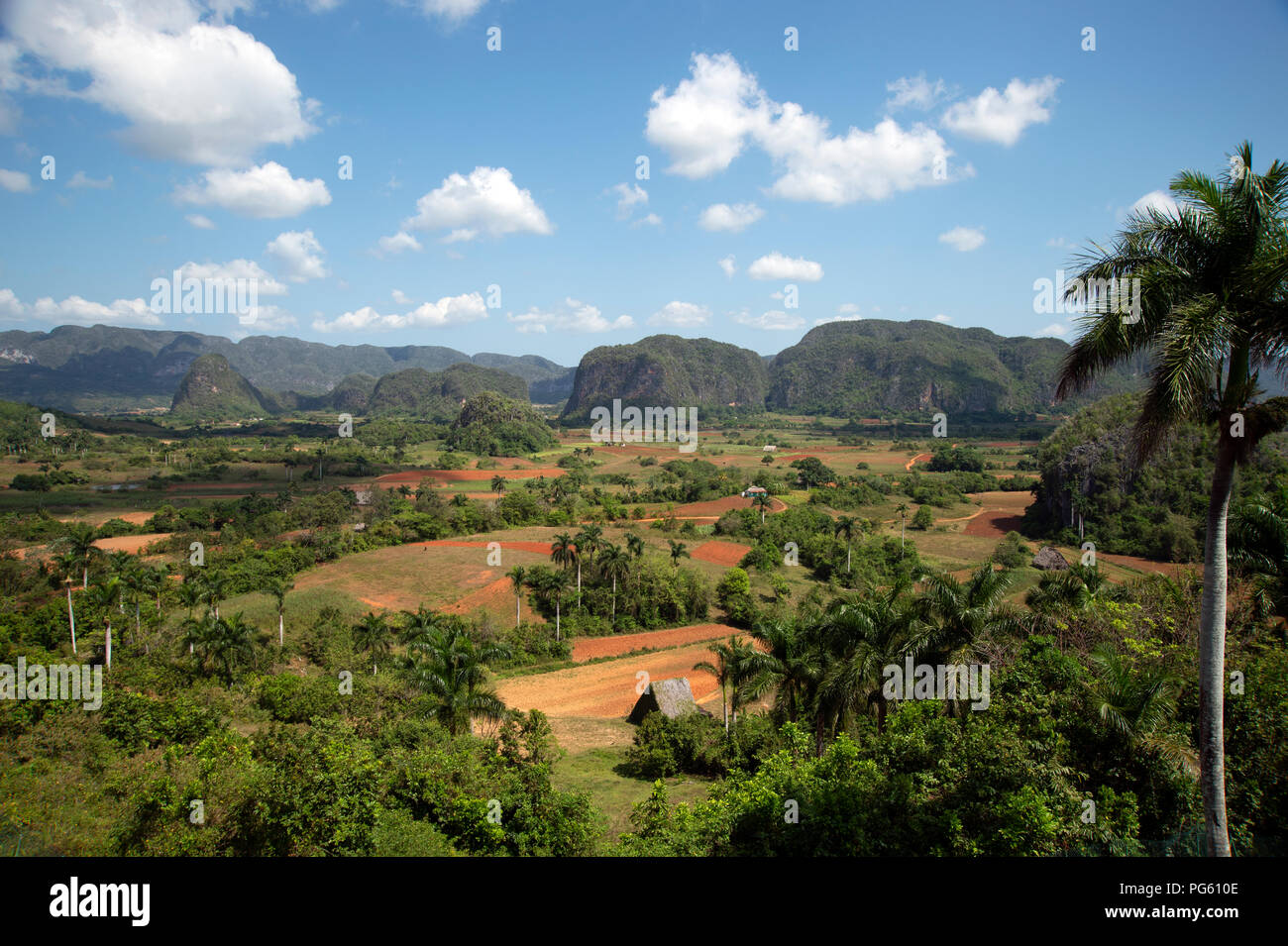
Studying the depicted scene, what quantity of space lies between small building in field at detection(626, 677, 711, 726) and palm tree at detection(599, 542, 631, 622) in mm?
13499

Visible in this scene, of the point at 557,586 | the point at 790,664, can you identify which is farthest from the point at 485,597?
the point at 790,664

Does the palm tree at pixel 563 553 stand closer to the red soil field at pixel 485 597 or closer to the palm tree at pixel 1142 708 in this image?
the red soil field at pixel 485 597

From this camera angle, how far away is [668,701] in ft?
76.2

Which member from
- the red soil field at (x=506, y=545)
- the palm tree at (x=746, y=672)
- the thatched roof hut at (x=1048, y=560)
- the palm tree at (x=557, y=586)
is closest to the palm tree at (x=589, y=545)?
the palm tree at (x=557, y=586)

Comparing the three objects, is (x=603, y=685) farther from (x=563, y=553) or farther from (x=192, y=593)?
(x=192, y=593)

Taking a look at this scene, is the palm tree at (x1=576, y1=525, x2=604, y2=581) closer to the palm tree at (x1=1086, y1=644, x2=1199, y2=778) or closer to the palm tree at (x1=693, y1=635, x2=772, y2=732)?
the palm tree at (x1=693, y1=635, x2=772, y2=732)

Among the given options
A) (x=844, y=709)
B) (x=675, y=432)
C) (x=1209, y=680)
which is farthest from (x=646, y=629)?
(x=675, y=432)

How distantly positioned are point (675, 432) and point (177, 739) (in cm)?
14559

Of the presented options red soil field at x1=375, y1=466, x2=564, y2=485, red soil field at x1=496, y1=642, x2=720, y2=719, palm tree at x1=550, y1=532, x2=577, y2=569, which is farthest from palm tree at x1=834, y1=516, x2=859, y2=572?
red soil field at x1=375, y1=466, x2=564, y2=485

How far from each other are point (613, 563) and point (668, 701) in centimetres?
1516

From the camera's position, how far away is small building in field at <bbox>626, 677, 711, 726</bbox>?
22.9 meters

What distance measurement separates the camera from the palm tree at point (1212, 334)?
18.0 ft

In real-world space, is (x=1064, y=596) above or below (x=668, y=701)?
above

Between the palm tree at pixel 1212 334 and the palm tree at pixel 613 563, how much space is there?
32.4 metres
